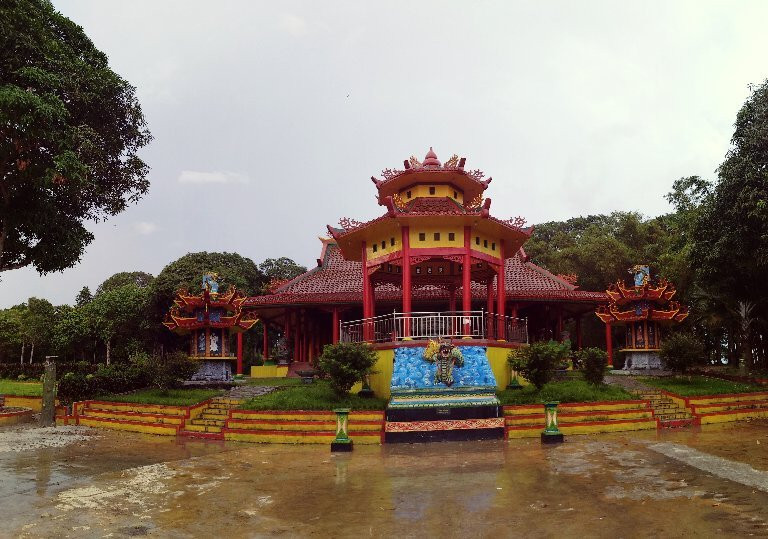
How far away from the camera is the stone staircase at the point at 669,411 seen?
53.7 feet

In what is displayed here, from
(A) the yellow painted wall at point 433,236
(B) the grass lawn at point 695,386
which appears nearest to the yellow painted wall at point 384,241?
(A) the yellow painted wall at point 433,236

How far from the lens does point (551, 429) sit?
44.8 ft

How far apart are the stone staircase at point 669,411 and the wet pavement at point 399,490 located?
2446 millimetres

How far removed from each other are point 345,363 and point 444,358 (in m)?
2.78

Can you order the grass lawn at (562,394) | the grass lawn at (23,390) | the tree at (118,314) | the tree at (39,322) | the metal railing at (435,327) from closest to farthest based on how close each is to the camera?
1. the grass lawn at (562,394)
2. the metal railing at (435,327)
3. the grass lawn at (23,390)
4. the tree at (118,314)
5. the tree at (39,322)

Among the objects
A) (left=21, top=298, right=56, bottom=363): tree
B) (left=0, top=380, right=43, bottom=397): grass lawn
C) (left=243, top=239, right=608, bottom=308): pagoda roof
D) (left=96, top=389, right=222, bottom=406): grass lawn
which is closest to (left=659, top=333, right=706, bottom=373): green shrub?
(left=243, top=239, right=608, bottom=308): pagoda roof

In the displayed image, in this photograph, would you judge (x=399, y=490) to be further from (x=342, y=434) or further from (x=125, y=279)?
(x=125, y=279)

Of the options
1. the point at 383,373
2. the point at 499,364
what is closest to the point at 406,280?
the point at 383,373

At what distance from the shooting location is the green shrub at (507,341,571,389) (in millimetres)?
16656

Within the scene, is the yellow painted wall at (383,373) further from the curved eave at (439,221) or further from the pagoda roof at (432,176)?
the pagoda roof at (432,176)

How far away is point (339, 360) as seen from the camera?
16.4 meters

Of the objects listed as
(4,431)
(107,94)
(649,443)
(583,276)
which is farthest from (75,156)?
(583,276)

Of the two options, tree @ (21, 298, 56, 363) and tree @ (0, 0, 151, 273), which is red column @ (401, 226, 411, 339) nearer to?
tree @ (0, 0, 151, 273)

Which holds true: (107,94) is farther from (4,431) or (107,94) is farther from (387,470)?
(387,470)
